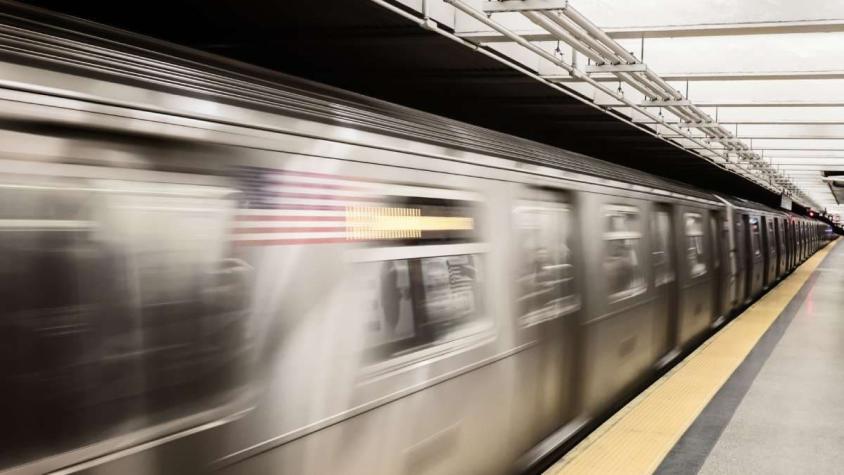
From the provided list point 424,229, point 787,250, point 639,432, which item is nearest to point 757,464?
point 639,432

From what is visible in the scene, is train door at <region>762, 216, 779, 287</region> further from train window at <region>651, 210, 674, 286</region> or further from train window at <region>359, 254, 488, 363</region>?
train window at <region>359, 254, 488, 363</region>

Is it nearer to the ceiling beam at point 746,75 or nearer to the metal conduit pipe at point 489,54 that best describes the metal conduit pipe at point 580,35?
the metal conduit pipe at point 489,54

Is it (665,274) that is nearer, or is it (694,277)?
(665,274)

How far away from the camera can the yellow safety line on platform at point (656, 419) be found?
4066mm

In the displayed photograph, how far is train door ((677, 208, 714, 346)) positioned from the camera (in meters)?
7.40

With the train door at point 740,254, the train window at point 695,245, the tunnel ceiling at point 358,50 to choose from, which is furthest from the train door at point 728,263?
the tunnel ceiling at point 358,50

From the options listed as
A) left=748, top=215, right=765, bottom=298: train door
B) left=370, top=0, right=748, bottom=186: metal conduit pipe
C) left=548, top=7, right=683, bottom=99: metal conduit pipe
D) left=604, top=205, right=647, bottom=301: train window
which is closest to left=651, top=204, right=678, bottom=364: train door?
left=604, top=205, right=647, bottom=301: train window

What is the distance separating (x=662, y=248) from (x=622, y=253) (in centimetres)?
135

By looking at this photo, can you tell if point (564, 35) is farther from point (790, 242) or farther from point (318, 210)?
point (790, 242)

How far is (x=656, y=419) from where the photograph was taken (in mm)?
4906

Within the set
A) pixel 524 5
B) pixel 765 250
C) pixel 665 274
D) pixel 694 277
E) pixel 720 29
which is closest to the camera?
pixel 524 5

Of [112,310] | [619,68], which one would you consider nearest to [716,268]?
[619,68]

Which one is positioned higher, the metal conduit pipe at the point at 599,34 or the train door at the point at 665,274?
the metal conduit pipe at the point at 599,34

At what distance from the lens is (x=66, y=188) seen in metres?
1.54
